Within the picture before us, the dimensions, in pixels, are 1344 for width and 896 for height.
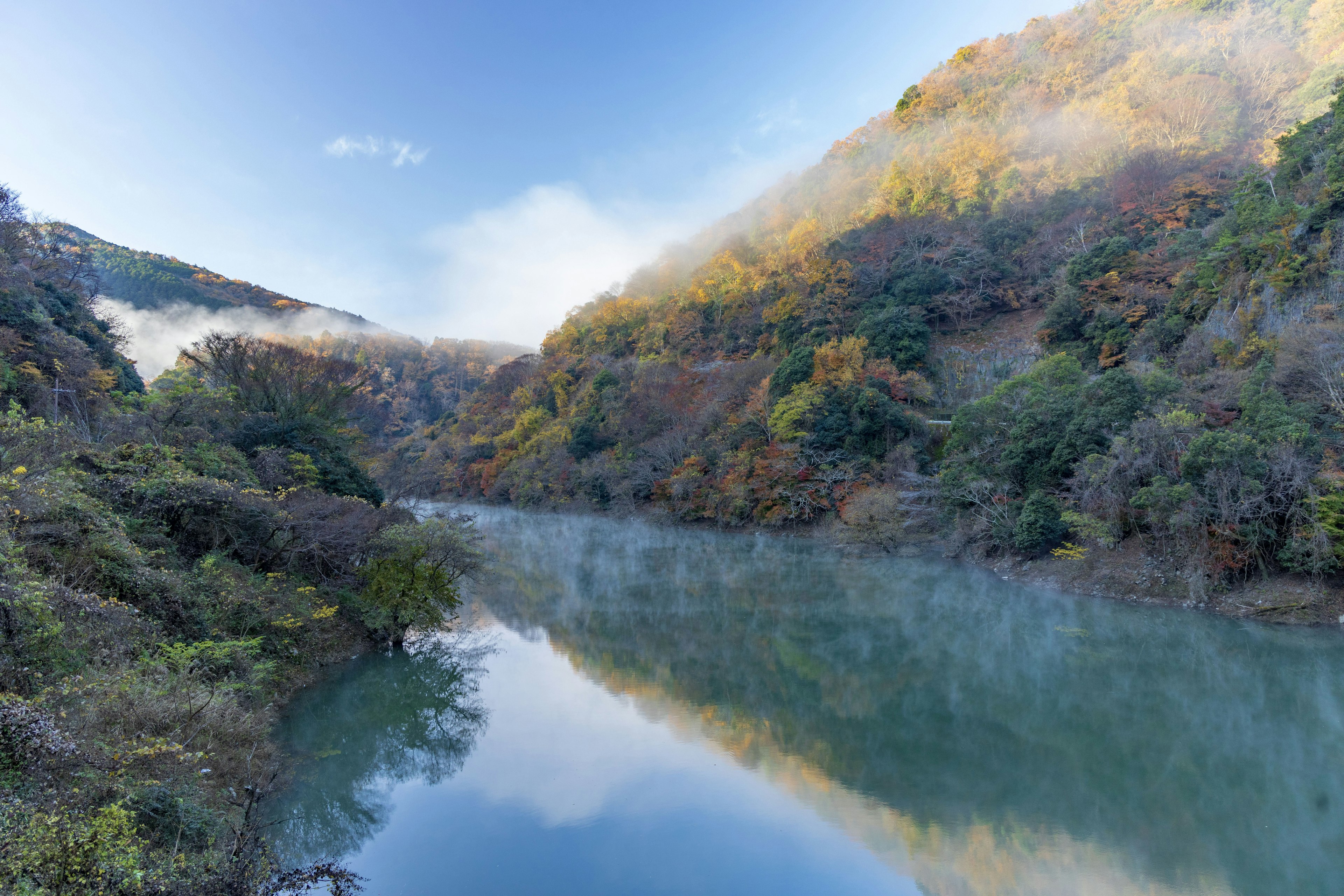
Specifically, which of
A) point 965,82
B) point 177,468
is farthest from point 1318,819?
point 965,82

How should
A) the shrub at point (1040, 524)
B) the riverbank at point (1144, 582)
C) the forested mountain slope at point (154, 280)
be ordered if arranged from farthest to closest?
the forested mountain slope at point (154, 280) → the shrub at point (1040, 524) → the riverbank at point (1144, 582)

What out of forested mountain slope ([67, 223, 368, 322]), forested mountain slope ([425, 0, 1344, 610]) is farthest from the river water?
forested mountain slope ([67, 223, 368, 322])

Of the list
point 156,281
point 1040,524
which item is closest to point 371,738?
point 1040,524

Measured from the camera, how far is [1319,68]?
26656 mm

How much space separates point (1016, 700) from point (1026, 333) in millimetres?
23810

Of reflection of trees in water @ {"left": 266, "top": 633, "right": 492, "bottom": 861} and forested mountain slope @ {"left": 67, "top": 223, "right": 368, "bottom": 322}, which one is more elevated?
forested mountain slope @ {"left": 67, "top": 223, "right": 368, "bottom": 322}

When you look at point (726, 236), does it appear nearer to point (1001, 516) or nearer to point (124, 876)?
point (1001, 516)

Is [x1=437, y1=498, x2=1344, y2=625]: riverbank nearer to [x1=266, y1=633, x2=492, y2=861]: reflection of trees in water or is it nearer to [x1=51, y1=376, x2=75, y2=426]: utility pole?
[x1=266, y1=633, x2=492, y2=861]: reflection of trees in water

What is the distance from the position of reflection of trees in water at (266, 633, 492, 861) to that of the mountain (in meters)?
59.6

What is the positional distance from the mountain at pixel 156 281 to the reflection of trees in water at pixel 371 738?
59588mm

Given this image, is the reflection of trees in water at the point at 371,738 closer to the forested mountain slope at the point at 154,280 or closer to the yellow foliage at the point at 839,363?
the yellow foliage at the point at 839,363

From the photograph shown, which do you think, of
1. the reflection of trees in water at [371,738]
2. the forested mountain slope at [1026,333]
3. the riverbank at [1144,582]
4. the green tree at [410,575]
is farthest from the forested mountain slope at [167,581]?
the forested mountain slope at [1026,333]

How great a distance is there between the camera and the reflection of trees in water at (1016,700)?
619cm

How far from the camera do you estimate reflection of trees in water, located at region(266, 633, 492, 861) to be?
254 inches
